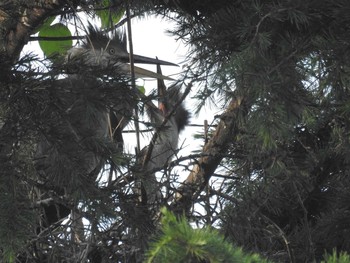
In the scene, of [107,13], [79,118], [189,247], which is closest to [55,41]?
[107,13]

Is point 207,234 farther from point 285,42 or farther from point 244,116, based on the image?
point 244,116

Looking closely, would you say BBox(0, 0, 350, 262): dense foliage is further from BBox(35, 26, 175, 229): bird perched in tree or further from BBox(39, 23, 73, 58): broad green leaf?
BBox(39, 23, 73, 58): broad green leaf

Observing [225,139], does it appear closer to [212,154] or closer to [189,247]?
[212,154]

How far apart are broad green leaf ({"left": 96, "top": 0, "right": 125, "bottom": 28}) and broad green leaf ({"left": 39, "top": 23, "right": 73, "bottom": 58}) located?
0.80ft

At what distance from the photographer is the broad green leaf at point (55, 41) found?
13.2ft

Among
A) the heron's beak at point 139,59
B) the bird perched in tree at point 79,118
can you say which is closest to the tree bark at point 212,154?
the bird perched in tree at point 79,118

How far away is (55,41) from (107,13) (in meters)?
0.52

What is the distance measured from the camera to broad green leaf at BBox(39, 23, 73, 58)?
403 cm

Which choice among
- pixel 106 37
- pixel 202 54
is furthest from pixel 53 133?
pixel 106 37

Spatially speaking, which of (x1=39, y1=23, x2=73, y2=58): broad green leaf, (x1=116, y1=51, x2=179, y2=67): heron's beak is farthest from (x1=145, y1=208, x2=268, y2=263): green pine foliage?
(x1=116, y1=51, x2=179, y2=67): heron's beak

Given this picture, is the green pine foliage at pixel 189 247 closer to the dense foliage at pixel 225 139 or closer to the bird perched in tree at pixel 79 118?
the dense foliage at pixel 225 139

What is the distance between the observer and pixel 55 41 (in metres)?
4.16

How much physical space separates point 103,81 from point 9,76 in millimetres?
311

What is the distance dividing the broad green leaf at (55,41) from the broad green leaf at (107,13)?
245 millimetres
